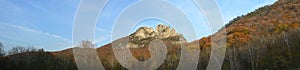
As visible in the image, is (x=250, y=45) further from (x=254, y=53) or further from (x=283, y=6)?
(x=283, y=6)

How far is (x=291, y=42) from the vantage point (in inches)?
1662

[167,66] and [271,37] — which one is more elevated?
[271,37]

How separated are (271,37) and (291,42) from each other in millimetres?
3238

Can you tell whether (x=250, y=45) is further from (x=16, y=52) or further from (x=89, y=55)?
(x=16, y=52)

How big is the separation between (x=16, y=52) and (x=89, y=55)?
14.5 m

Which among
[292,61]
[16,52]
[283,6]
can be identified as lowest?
[292,61]

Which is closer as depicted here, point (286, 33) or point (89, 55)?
point (89, 55)

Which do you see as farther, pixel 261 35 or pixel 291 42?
pixel 261 35

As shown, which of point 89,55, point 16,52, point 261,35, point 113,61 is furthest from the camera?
point 261,35

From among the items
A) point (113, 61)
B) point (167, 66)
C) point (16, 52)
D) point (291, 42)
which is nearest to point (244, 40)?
point (291, 42)

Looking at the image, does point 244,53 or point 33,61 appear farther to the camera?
point 244,53

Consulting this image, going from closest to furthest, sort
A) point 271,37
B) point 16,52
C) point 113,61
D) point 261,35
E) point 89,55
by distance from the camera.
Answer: point 89,55 < point 113,61 < point 16,52 < point 271,37 < point 261,35

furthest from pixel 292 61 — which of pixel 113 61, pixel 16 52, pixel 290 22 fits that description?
pixel 16 52

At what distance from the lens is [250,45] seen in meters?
45.5
